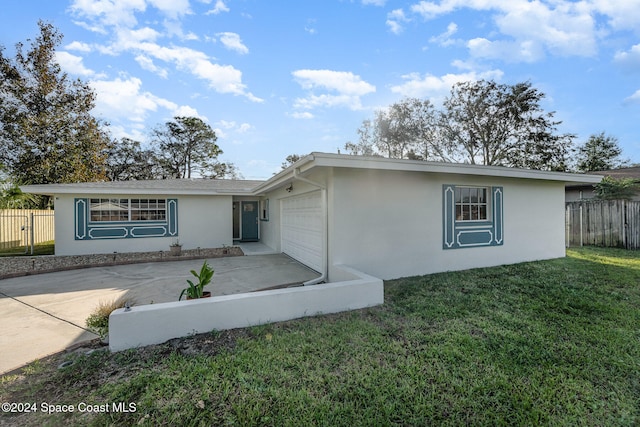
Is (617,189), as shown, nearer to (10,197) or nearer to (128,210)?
(128,210)

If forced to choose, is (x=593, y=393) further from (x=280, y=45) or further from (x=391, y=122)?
(x=391, y=122)

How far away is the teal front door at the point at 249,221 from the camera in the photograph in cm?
1395

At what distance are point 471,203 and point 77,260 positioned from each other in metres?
11.7

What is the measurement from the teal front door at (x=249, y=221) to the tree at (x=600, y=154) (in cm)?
2973

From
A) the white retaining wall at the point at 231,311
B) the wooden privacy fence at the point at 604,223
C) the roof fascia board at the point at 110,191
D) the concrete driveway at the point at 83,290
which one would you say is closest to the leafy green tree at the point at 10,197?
the roof fascia board at the point at 110,191

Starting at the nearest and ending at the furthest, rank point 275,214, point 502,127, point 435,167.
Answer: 1. point 435,167
2. point 275,214
3. point 502,127

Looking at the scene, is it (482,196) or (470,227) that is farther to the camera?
(482,196)

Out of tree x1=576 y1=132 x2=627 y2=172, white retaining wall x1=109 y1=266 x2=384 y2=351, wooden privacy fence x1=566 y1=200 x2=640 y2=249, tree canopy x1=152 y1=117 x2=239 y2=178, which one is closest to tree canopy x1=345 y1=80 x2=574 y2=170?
tree x1=576 y1=132 x2=627 y2=172

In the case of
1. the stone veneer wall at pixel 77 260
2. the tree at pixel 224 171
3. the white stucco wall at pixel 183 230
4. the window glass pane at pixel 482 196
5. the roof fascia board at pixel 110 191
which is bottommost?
the stone veneer wall at pixel 77 260

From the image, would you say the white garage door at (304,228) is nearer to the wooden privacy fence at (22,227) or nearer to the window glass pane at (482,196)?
the window glass pane at (482,196)

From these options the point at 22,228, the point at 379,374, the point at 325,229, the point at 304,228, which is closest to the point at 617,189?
the point at 304,228

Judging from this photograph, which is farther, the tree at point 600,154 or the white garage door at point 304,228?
the tree at point 600,154

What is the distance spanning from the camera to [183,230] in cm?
1119

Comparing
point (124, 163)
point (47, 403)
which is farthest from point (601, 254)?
point (124, 163)
